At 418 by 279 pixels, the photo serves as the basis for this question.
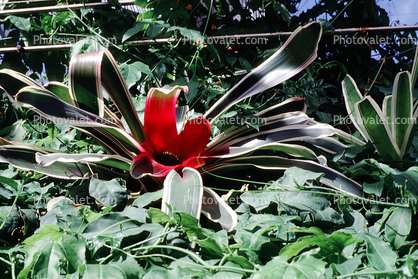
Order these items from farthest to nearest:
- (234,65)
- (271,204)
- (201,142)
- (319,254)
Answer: (234,65) < (201,142) < (271,204) < (319,254)

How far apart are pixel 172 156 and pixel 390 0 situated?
192 centimetres

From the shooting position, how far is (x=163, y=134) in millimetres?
1166

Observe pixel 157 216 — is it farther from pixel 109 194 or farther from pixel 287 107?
pixel 287 107

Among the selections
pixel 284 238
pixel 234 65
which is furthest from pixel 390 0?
pixel 284 238

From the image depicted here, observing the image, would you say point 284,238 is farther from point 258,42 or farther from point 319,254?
point 258,42

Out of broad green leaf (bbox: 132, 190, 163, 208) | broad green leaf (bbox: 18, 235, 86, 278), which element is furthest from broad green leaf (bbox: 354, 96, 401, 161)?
broad green leaf (bbox: 18, 235, 86, 278)

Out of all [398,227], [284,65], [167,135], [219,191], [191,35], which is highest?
[191,35]

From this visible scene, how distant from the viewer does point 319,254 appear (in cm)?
66

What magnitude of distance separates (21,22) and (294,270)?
202 cm

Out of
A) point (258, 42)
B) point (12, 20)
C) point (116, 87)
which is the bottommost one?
point (116, 87)

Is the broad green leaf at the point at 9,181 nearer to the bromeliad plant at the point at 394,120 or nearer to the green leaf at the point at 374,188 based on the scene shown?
the green leaf at the point at 374,188

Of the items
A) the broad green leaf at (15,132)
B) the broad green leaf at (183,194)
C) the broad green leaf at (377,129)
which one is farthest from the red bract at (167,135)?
the broad green leaf at (15,132)

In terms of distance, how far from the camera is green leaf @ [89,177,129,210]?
0.93 metres

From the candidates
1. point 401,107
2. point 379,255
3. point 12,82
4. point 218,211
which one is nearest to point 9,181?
point 12,82
